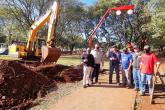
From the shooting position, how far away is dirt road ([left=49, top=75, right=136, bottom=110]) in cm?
1059

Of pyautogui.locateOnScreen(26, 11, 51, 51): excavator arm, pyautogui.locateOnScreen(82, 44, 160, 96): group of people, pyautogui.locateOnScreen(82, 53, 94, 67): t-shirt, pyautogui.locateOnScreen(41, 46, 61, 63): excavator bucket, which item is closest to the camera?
pyautogui.locateOnScreen(82, 44, 160, 96): group of people

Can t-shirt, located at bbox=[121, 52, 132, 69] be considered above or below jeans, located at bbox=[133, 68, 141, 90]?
above

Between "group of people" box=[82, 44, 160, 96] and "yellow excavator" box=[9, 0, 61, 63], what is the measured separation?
255 inches

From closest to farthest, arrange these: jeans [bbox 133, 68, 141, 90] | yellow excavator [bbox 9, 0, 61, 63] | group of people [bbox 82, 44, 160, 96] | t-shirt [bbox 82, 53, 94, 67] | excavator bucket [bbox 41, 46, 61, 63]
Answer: group of people [bbox 82, 44, 160, 96]
jeans [bbox 133, 68, 141, 90]
t-shirt [bbox 82, 53, 94, 67]
excavator bucket [bbox 41, 46, 61, 63]
yellow excavator [bbox 9, 0, 61, 63]

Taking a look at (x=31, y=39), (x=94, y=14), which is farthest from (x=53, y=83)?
(x=94, y=14)

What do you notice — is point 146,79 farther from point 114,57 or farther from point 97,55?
point 97,55

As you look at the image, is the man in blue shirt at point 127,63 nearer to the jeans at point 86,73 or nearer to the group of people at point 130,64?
the group of people at point 130,64

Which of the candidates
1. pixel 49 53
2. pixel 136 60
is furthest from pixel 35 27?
pixel 136 60

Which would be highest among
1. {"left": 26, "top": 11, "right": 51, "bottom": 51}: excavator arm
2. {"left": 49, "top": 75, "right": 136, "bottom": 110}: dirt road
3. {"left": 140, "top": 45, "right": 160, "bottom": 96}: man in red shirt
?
{"left": 26, "top": 11, "right": 51, "bottom": 51}: excavator arm

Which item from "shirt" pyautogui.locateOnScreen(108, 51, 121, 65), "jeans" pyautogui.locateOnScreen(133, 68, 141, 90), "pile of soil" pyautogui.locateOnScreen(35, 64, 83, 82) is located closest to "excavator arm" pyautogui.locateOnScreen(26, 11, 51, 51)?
"pile of soil" pyautogui.locateOnScreen(35, 64, 83, 82)

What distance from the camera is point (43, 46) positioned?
72.3ft

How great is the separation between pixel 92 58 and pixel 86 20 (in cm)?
6226

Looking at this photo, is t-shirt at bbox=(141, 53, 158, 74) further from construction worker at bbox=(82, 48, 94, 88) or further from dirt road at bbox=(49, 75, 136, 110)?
construction worker at bbox=(82, 48, 94, 88)

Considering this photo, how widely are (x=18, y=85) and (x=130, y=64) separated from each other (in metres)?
4.71
